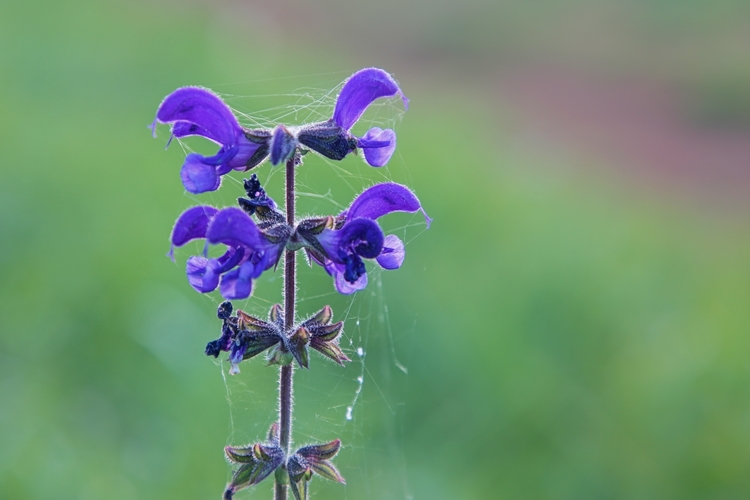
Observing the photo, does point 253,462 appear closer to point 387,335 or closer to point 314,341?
point 314,341

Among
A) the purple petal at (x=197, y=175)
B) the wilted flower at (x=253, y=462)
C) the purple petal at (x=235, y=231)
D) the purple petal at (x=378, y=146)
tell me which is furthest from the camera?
the purple petal at (x=378, y=146)

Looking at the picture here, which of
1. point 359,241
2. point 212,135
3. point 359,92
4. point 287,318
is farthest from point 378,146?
point 287,318

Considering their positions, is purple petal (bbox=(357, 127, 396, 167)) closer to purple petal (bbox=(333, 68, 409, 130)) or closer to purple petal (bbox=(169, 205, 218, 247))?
purple petal (bbox=(333, 68, 409, 130))

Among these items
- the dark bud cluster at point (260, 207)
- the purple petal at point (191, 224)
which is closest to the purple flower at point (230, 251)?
the purple petal at point (191, 224)

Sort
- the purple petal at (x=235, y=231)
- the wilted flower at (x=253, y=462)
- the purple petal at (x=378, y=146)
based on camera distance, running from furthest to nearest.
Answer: the purple petal at (x=378, y=146)
the wilted flower at (x=253, y=462)
the purple petal at (x=235, y=231)

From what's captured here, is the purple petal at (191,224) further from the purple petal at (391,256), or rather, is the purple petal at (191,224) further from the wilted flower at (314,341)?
the purple petal at (391,256)

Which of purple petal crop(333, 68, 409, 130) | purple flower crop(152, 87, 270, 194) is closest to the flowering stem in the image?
purple flower crop(152, 87, 270, 194)
